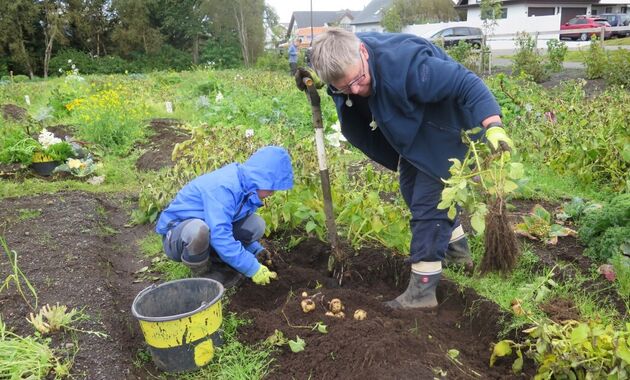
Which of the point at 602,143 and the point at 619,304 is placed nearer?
the point at 619,304

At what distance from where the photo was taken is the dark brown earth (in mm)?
6277

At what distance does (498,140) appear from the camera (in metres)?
2.19

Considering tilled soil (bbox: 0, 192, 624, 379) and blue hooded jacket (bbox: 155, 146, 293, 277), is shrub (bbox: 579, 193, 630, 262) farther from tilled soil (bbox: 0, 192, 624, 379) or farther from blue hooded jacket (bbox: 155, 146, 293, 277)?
blue hooded jacket (bbox: 155, 146, 293, 277)

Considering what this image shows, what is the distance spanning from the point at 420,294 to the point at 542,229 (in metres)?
1.37

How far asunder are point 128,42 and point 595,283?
30689 millimetres

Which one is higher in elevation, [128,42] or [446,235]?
[128,42]

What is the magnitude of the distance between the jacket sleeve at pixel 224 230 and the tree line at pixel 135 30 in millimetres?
26970

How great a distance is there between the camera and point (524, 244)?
3.51m

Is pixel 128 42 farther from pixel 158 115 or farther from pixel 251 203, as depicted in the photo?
pixel 251 203

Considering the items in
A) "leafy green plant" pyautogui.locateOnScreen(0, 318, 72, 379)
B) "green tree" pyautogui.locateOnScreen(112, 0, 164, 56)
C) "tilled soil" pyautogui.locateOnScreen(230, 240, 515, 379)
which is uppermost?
"green tree" pyautogui.locateOnScreen(112, 0, 164, 56)

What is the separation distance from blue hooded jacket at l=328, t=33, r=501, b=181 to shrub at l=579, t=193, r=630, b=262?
3.95 feet

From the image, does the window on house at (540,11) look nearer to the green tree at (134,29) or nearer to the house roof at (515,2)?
the house roof at (515,2)

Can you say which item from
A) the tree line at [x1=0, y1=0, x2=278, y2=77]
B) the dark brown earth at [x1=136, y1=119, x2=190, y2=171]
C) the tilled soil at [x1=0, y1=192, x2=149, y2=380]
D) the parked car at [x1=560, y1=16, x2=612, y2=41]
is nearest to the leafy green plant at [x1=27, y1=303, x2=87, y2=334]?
the tilled soil at [x1=0, y1=192, x2=149, y2=380]

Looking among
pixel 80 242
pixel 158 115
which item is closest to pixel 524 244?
pixel 80 242
